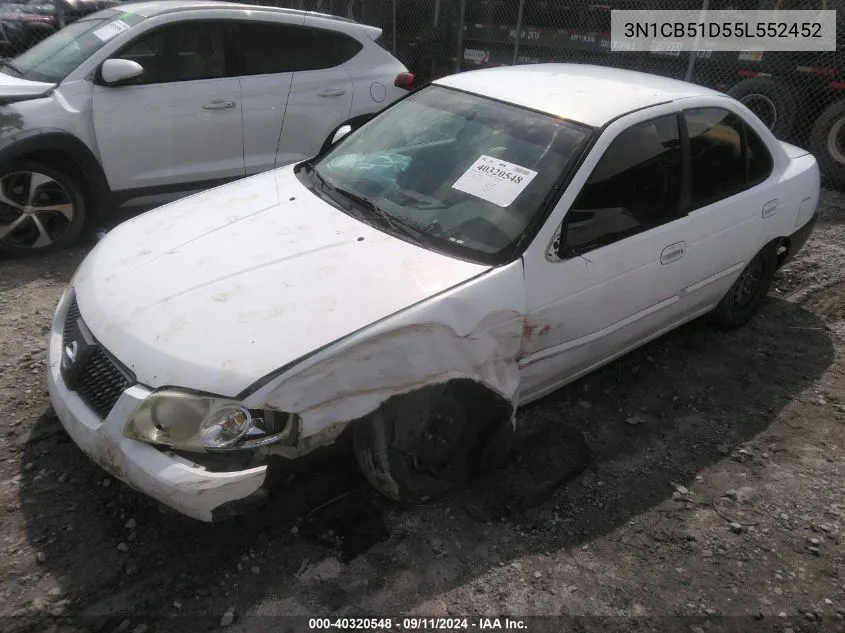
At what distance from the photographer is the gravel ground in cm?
243

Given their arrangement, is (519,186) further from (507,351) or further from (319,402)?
(319,402)

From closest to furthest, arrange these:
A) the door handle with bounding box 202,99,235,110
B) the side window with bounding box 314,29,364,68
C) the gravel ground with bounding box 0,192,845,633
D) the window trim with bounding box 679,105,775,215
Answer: the gravel ground with bounding box 0,192,845,633 < the window trim with bounding box 679,105,775,215 < the door handle with bounding box 202,99,235,110 < the side window with bounding box 314,29,364,68

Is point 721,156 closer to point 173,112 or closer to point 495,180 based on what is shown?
point 495,180

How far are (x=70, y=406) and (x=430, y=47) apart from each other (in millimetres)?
8588

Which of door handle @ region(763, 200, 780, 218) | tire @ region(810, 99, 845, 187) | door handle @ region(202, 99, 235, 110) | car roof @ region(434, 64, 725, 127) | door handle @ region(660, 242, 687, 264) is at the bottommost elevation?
tire @ region(810, 99, 845, 187)

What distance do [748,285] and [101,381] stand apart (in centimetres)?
380

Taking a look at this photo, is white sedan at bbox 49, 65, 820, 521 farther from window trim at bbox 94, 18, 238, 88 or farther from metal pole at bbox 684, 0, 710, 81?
metal pole at bbox 684, 0, 710, 81

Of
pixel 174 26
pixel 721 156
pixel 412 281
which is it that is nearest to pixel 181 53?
pixel 174 26

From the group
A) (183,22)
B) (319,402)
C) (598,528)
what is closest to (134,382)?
(319,402)

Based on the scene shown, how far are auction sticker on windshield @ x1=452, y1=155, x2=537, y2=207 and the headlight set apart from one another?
4.58 ft

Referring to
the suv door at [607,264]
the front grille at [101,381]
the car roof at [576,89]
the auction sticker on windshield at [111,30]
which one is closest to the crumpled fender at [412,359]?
the suv door at [607,264]

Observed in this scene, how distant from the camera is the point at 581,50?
807cm

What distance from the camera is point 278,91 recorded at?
5539 millimetres

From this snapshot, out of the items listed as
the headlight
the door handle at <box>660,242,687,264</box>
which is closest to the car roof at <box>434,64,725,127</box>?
the door handle at <box>660,242,687,264</box>
